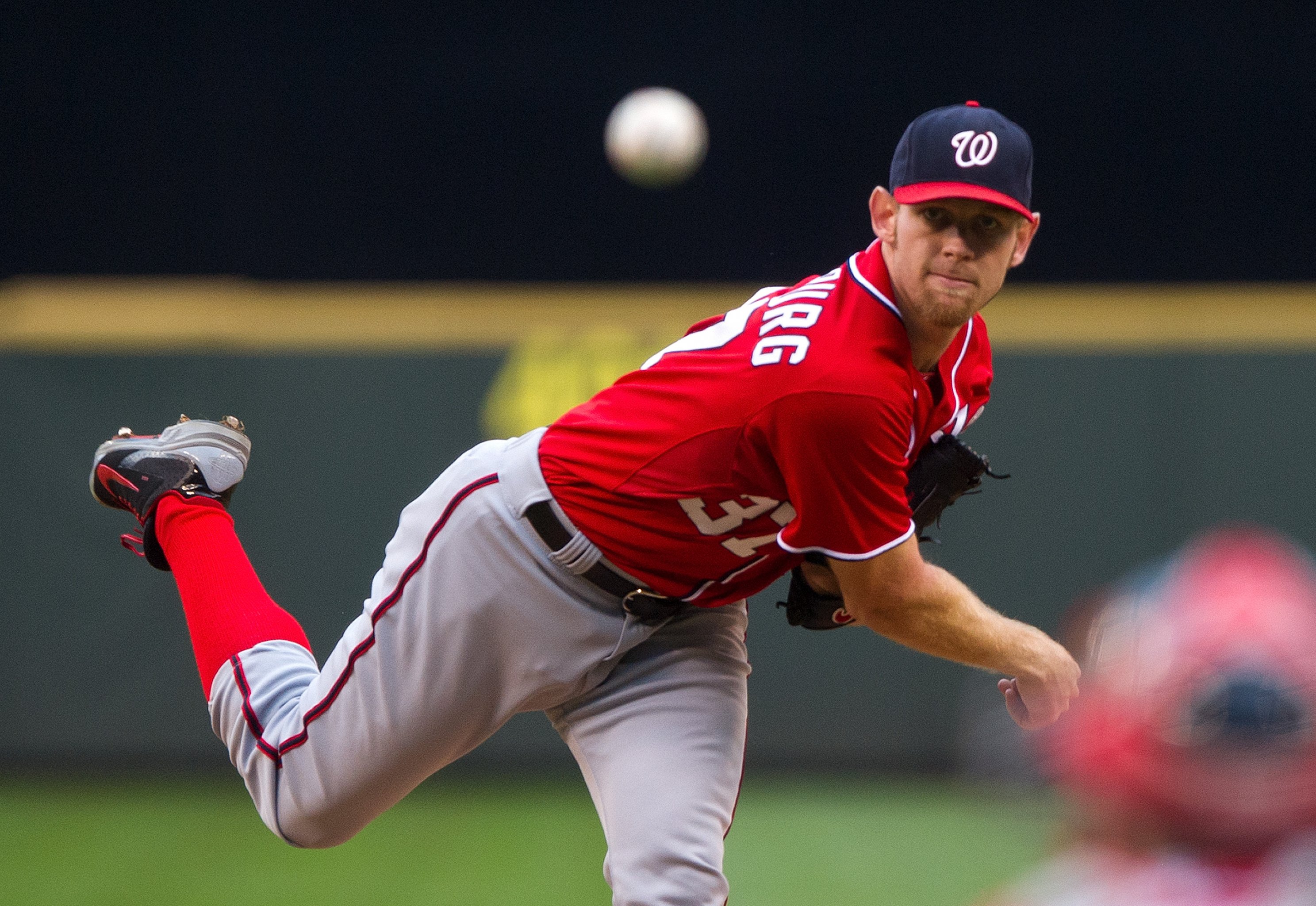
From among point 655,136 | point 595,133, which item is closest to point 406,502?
point 655,136

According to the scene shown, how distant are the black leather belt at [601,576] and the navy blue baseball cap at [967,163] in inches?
32.0

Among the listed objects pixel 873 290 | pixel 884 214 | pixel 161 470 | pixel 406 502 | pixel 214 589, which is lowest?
pixel 406 502

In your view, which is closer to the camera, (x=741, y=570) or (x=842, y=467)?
(x=842, y=467)

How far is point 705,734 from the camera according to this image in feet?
8.64

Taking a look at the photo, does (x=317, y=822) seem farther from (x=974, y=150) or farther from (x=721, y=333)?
(x=974, y=150)

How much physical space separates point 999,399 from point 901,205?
344cm

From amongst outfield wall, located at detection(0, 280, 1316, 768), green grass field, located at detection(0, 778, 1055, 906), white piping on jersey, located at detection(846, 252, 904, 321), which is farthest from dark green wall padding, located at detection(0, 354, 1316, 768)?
white piping on jersey, located at detection(846, 252, 904, 321)

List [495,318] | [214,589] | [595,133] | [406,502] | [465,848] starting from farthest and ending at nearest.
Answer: [595,133], [495,318], [406,502], [465,848], [214,589]

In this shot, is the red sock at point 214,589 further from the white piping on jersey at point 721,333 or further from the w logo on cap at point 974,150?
the w logo on cap at point 974,150

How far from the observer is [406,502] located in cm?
559

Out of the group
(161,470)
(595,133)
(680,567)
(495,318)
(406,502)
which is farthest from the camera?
(595,133)

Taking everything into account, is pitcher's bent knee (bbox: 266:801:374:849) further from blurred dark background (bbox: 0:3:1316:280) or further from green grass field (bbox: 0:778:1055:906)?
blurred dark background (bbox: 0:3:1316:280)

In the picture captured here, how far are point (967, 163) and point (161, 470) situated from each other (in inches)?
72.3

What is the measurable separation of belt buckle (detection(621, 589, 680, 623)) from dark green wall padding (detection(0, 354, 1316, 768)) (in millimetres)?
2982
